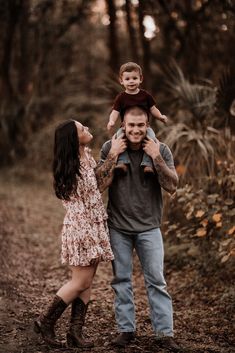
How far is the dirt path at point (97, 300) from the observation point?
513 centimetres

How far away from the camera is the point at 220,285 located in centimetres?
675

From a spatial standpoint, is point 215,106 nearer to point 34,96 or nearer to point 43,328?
point 43,328

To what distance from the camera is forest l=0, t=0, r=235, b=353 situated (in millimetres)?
6070

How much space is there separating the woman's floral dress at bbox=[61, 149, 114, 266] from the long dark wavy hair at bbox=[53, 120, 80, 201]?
7 centimetres

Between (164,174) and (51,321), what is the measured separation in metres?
1.50

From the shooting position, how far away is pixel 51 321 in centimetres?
491

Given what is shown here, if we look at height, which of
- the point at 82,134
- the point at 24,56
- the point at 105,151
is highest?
the point at 24,56

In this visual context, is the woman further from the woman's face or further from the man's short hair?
the man's short hair

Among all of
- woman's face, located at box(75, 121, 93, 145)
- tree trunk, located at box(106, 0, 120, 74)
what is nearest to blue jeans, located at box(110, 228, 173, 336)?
woman's face, located at box(75, 121, 93, 145)

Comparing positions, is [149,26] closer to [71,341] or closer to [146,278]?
[146,278]

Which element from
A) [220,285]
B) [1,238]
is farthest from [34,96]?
[220,285]

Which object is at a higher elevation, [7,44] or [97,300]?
[7,44]

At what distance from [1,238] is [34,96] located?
912 centimetres

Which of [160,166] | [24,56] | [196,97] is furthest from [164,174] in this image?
[24,56]
